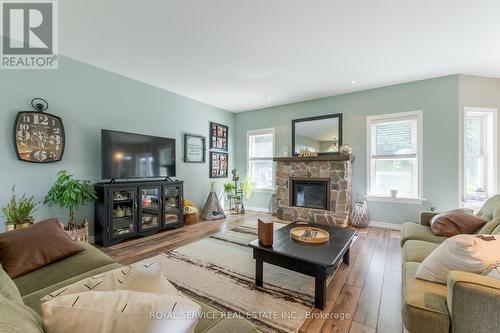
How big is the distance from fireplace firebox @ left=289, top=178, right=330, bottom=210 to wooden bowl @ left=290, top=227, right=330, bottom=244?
2144mm

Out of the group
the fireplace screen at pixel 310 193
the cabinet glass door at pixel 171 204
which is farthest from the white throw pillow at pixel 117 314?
the fireplace screen at pixel 310 193

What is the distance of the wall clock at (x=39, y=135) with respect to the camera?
8.98ft

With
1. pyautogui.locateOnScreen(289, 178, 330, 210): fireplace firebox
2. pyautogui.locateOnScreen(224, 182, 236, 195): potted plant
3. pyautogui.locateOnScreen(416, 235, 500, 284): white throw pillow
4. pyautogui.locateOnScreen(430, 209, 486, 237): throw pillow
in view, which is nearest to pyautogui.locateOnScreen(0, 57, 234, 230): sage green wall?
pyautogui.locateOnScreen(224, 182, 236, 195): potted plant

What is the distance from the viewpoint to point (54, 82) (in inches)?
120

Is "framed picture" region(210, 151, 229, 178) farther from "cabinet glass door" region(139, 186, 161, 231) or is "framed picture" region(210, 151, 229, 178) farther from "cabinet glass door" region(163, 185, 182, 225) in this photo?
"cabinet glass door" region(139, 186, 161, 231)

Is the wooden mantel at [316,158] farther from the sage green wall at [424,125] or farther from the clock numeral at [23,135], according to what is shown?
the clock numeral at [23,135]

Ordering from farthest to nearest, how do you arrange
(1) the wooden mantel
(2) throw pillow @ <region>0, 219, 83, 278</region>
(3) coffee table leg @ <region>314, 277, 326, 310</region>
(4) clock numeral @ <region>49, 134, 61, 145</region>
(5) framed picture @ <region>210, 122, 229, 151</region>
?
(5) framed picture @ <region>210, 122, 229, 151</region> → (1) the wooden mantel → (4) clock numeral @ <region>49, 134, 61, 145</region> → (3) coffee table leg @ <region>314, 277, 326, 310</region> → (2) throw pillow @ <region>0, 219, 83, 278</region>

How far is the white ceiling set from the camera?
2199 mm

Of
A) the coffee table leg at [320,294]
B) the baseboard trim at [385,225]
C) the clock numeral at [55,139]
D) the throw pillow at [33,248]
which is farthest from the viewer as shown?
the baseboard trim at [385,225]

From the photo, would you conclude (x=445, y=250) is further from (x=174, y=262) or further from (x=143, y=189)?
(x=143, y=189)

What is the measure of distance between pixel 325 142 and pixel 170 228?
12.1 feet

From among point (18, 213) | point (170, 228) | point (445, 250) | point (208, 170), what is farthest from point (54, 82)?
point (445, 250)

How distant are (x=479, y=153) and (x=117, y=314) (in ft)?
18.1

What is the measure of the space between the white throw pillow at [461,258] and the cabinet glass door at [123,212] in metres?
3.70
